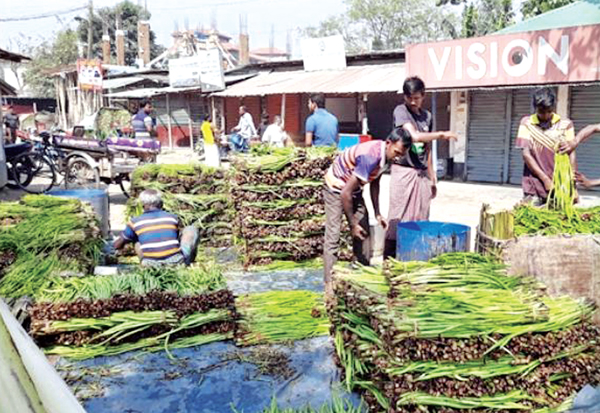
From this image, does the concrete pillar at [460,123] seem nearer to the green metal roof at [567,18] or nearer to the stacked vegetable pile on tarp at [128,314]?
the green metal roof at [567,18]

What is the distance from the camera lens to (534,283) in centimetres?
306

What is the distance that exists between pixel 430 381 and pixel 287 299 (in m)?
1.94

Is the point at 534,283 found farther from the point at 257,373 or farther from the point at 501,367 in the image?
the point at 257,373

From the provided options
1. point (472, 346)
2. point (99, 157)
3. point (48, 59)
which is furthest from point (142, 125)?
point (48, 59)

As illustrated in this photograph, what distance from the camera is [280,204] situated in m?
6.09

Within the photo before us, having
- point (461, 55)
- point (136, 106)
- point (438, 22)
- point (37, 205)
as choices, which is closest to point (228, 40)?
point (438, 22)

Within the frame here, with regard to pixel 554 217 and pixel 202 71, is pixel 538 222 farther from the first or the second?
pixel 202 71

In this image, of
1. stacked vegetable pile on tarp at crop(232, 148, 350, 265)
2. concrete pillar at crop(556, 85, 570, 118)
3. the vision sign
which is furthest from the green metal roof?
stacked vegetable pile on tarp at crop(232, 148, 350, 265)

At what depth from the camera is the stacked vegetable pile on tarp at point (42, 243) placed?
4363mm

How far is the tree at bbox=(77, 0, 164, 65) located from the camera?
43938 mm

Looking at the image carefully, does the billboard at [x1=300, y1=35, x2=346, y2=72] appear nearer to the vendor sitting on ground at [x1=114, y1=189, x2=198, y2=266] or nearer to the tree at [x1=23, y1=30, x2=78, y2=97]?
the vendor sitting on ground at [x1=114, y1=189, x2=198, y2=266]

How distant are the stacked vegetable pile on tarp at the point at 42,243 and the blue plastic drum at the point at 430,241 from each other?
276cm

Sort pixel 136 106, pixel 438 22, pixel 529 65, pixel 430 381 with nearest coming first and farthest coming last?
pixel 430 381
pixel 529 65
pixel 136 106
pixel 438 22

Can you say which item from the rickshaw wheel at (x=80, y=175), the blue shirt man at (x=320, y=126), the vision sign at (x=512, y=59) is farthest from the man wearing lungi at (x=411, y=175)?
the rickshaw wheel at (x=80, y=175)
